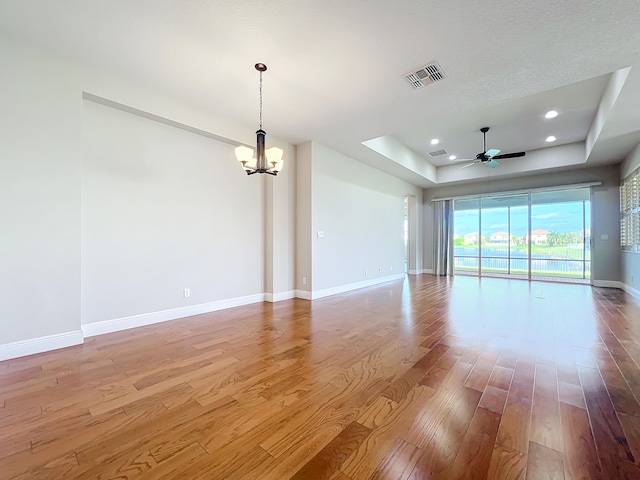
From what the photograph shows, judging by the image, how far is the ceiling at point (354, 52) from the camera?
7.39ft

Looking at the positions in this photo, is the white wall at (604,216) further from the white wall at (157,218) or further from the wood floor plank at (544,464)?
the white wall at (157,218)

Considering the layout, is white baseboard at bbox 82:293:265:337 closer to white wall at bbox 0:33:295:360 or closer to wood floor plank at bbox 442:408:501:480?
white wall at bbox 0:33:295:360

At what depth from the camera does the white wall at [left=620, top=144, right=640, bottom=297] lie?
17.0 ft

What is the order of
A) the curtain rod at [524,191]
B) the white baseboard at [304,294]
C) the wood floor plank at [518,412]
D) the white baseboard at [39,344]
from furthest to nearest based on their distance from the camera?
the curtain rod at [524,191] < the white baseboard at [304,294] < the white baseboard at [39,344] < the wood floor plank at [518,412]

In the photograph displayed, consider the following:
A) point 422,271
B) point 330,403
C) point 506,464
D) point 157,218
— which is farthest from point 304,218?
point 422,271

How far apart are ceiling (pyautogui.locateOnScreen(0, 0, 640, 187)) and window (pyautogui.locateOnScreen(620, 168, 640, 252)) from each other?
5.18 feet

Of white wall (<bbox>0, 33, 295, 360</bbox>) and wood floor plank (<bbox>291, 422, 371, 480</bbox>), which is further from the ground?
white wall (<bbox>0, 33, 295, 360</bbox>)

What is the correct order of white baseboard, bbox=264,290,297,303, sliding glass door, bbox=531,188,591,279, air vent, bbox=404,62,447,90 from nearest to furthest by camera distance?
air vent, bbox=404,62,447,90 < white baseboard, bbox=264,290,297,303 < sliding glass door, bbox=531,188,591,279

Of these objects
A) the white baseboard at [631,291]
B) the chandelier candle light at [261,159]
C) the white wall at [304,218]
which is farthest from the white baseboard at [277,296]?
the white baseboard at [631,291]

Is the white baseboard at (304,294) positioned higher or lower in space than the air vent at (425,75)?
lower

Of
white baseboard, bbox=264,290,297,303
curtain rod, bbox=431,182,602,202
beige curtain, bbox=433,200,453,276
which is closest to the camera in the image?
white baseboard, bbox=264,290,297,303

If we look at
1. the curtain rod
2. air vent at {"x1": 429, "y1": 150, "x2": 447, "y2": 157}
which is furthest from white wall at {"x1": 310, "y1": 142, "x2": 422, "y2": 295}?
the curtain rod

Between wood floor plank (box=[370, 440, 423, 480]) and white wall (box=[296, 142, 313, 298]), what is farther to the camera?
white wall (box=[296, 142, 313, 298])

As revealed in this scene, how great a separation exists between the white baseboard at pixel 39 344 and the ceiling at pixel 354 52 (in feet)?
9.56
